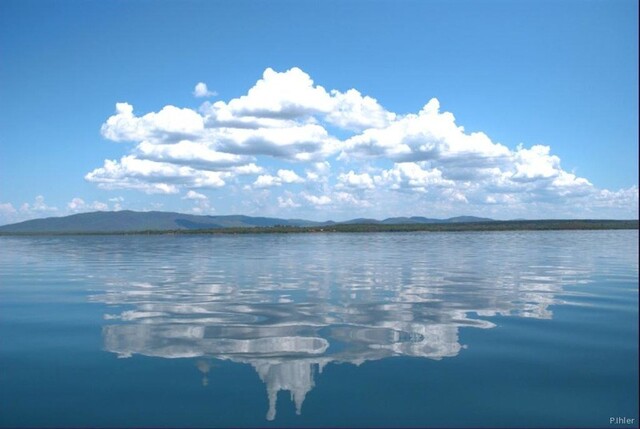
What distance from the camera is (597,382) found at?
11.6 m

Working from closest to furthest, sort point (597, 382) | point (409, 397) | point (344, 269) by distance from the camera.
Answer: point (409, 397) → point (597, 382) → point (344, 269)

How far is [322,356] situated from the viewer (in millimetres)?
13648

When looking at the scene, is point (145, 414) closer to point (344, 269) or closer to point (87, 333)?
point (87, 333)

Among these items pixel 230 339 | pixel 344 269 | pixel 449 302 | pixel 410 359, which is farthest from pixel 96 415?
pixel 344 269

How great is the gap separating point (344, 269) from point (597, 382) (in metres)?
27.4

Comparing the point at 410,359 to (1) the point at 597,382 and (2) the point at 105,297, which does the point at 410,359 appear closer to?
(1) the point at 597,382

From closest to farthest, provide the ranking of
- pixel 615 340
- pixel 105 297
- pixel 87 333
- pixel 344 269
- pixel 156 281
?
1. pixel 615 340
2. pixel 87 333
3. pixel 105 297
4. pixel 156 281
5. pixel 344 269

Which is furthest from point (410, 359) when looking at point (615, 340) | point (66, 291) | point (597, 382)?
point (66, 291)

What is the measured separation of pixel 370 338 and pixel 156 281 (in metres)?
19.7

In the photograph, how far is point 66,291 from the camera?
2742 centimetres

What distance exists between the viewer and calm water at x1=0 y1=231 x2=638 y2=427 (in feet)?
33.4

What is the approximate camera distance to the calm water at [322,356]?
1020cm

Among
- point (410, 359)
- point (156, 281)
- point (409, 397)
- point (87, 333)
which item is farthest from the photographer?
point (156, 281)

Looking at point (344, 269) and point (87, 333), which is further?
point (344, 269)
